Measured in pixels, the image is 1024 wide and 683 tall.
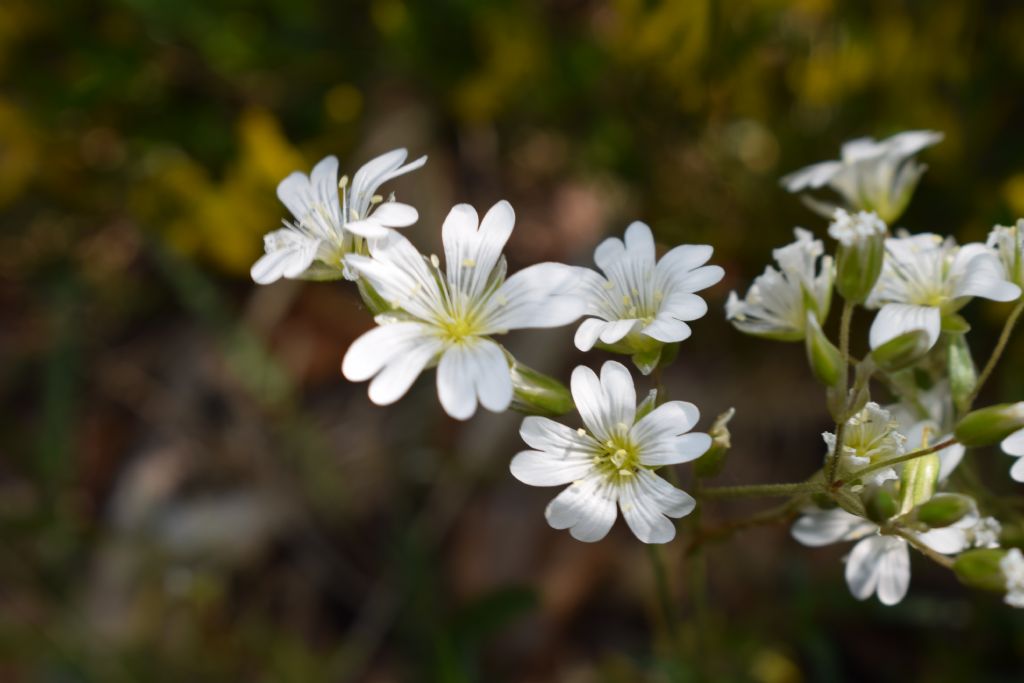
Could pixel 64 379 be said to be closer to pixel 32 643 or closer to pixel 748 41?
pixel 32 643

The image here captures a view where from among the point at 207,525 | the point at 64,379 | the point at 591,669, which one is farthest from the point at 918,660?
the point at 64,379

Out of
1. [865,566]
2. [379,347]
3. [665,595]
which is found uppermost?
[379,347]

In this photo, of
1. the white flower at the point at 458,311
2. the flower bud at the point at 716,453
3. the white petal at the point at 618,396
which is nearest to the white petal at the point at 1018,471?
the flower bud at the point at 716,453

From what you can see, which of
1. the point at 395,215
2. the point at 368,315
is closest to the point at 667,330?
the point at 395,215

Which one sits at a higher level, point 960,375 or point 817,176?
point 817,176

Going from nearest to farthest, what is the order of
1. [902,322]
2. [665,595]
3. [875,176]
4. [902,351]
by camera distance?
[902,351] → [902,322] → [665,595] → [875,176]

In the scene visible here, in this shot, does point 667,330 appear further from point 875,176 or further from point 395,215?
point 875,176

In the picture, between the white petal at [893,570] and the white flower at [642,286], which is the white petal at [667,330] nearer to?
the white flower at [642,286]
